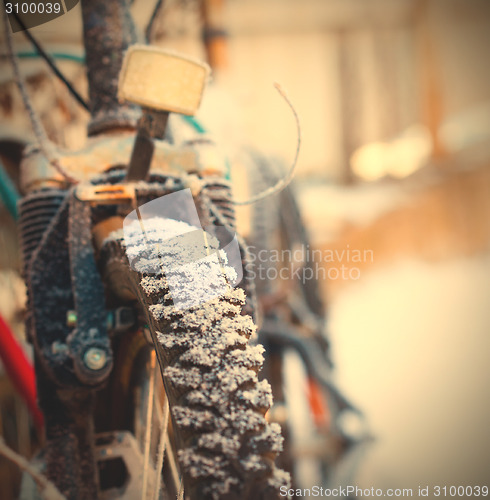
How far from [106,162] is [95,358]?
1.03 feet

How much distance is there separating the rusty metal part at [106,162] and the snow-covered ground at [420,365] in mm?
1214

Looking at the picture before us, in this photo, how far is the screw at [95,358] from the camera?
1.80 feet

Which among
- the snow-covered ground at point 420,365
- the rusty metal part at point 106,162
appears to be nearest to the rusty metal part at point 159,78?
the rusty metal part at point 106,162

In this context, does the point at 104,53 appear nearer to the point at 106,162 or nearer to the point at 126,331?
the point at 106,162

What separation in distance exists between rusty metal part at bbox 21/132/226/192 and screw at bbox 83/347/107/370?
264mm

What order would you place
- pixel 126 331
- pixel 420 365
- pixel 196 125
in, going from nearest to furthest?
pixel 126 331
pixel 196 125
pixel 420 365

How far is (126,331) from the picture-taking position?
2.06 feet

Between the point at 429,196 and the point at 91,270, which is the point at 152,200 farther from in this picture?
the point at 429,196

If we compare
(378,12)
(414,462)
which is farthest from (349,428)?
(378,12)

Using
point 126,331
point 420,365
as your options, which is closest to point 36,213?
point 126,331

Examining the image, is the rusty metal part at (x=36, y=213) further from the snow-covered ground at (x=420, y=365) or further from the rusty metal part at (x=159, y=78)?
the snow-covered ground at (x=420, y=365)

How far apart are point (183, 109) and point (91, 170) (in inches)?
8.0

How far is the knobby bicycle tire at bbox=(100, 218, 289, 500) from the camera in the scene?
14.3 inches
